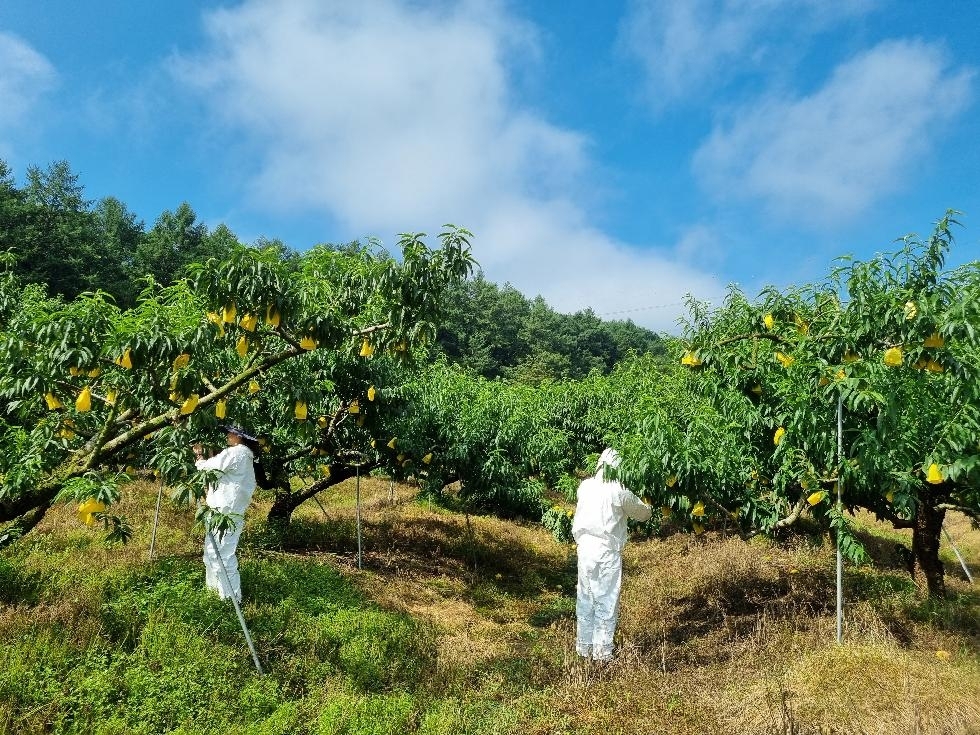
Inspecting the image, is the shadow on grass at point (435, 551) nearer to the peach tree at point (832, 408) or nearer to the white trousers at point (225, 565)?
the white trousers at point (225, 565)

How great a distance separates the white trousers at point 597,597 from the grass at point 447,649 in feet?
0.64

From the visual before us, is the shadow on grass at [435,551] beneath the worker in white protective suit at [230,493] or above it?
beneath

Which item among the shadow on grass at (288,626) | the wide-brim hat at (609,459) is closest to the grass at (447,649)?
the shadow on grass at (288,626)

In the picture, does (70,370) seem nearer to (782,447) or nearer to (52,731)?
(52,731)

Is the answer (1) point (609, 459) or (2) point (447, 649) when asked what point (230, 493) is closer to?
(2) point (447, 649)

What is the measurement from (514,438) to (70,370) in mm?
6643

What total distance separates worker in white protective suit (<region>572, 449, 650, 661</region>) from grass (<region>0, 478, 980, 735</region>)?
0.24m

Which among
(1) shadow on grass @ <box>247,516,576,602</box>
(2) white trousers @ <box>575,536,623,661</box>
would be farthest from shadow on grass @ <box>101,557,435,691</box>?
(1) shadow on grass @ <box>247,516,576,602</box>

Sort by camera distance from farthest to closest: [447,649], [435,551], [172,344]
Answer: [435,551], [447,649], [172,344]

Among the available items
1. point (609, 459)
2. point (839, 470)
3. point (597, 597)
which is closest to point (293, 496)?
point (597, 597)

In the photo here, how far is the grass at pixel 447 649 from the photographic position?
143 inches

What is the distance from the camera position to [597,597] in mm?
5391

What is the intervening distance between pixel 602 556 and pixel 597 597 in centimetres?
36

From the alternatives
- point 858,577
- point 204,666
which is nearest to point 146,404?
point 204,666
